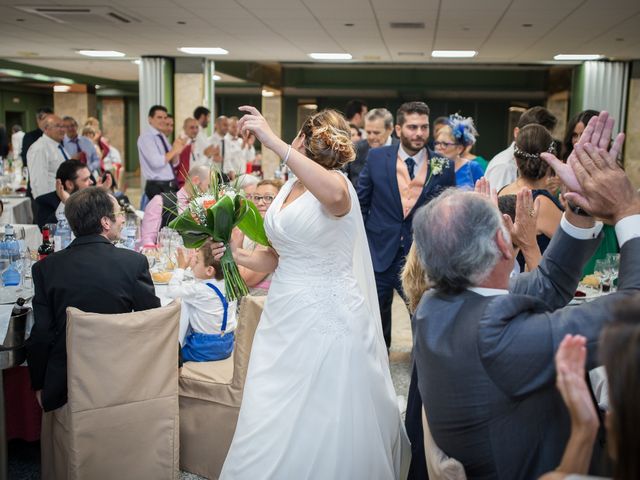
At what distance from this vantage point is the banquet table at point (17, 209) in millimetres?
7535

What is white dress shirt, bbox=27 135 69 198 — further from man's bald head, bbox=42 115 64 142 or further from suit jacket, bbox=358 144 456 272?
suit jacket, bbox=358 144 456 272

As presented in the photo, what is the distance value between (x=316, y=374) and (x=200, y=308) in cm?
107

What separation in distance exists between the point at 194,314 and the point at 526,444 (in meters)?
2.18

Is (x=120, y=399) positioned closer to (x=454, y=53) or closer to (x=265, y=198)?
(x=265, y=198)

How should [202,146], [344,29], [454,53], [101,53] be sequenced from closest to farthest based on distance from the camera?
[344,29] → [202,146] → [454,53] → [101,53]

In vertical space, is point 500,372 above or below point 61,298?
above

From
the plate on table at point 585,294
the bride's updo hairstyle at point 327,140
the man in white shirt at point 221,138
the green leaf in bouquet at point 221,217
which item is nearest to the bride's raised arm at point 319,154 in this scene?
the bride's updo hairstyle at point 327,140

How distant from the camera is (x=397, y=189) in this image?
4566 millimetres

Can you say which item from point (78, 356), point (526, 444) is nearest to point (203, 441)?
point (78, 356)

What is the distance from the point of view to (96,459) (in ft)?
9.49

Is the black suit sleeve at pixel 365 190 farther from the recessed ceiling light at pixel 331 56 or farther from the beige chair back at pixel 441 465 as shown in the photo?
the recessed ceiling light at pixel 331 56

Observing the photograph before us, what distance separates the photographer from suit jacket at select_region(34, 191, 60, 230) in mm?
6147

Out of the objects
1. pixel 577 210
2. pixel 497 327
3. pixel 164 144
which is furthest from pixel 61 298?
pixel 164 144

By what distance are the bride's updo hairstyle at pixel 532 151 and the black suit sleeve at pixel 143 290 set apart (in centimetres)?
199
